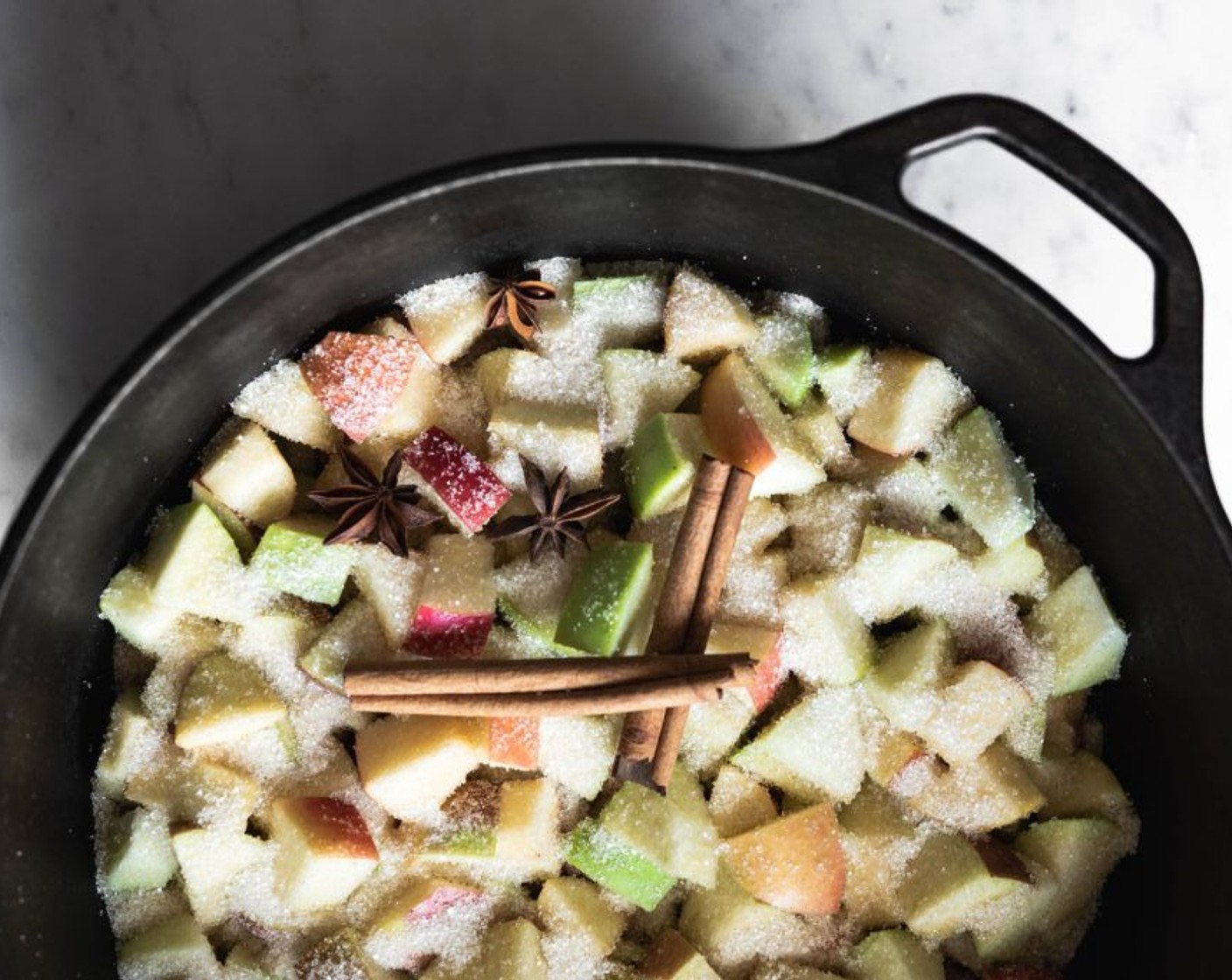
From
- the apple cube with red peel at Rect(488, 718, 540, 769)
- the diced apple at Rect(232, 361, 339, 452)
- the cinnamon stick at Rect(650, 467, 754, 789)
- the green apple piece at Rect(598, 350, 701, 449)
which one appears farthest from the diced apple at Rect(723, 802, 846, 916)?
the diced apple at Rect(232, 361, 339, 452)

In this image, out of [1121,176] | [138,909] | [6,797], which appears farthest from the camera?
[138,909]

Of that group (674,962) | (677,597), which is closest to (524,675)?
(677,597)

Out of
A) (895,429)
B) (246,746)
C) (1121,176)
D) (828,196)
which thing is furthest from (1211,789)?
(246,746)

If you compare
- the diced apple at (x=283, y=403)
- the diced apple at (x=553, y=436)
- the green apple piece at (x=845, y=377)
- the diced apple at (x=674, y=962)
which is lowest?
the diced apple at (x=674, y=962)

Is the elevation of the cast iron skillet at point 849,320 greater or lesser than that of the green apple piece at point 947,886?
greater

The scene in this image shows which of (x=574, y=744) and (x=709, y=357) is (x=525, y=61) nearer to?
(x=709, y=357)

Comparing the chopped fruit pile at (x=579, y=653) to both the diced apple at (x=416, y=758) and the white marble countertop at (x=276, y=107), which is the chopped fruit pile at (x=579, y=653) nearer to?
the diced apple at (x=416, y=758)

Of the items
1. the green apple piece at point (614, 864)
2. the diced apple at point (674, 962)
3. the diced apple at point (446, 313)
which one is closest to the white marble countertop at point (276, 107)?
the diced apple at point (446, 313)
